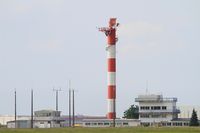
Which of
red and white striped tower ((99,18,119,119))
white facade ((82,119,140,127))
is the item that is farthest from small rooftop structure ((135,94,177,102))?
red and white striped tower ((99,18,119,119))

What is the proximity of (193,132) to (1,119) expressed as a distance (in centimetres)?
11459

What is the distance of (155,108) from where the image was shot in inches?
6132

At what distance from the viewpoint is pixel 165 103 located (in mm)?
155875

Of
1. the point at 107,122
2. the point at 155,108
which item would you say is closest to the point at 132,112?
the point at 155,108

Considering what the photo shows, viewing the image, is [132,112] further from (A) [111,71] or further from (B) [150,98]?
Result: (A) [111,71]

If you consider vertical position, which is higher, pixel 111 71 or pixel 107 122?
pixel 111 71

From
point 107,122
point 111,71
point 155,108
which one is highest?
point 111,71

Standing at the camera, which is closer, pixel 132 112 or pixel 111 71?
pixel 111 71

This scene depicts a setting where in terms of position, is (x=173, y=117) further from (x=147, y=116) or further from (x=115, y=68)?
(x=115, y=68)

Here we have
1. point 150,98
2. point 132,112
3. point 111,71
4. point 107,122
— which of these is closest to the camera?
point 111,71

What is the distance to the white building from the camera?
507 ft

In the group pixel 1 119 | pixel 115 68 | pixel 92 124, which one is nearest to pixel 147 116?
pixel 92 124

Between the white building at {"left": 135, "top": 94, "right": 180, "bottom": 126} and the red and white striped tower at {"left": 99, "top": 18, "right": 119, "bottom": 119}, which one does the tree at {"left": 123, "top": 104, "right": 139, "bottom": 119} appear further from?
the red and white striped tower at {"left": 99, "top": 18, "right": 119, "bottom": 119}

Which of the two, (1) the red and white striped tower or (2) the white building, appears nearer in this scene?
(1) the red and white striped tower
